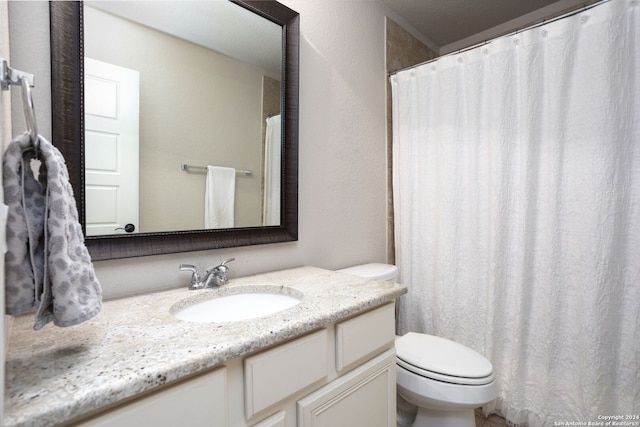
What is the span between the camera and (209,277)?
1128mm

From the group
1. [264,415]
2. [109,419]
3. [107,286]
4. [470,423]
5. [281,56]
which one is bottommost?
[470,423]

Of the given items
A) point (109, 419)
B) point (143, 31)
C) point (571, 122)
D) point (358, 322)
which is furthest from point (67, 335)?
point (571, 122)

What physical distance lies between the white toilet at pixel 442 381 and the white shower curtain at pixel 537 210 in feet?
1.26

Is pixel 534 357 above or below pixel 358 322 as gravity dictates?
below

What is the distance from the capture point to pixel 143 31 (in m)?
1.06

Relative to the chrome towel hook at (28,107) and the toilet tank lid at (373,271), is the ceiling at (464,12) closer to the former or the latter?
the toilet tank lid at (373,271)

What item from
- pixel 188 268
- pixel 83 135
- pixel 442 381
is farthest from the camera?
pixel 442 381

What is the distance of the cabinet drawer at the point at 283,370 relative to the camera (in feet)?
2.40

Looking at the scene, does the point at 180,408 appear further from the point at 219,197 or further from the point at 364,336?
the point at 219,197

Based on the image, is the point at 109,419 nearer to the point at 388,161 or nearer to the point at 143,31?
the point at 143,31

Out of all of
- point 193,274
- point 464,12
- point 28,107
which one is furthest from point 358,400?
point 464,12

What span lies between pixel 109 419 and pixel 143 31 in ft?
3.76

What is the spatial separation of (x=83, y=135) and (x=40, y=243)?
510mm

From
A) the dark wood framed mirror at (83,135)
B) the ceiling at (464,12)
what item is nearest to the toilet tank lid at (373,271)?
the dark wood framed mirror at (83,135)
